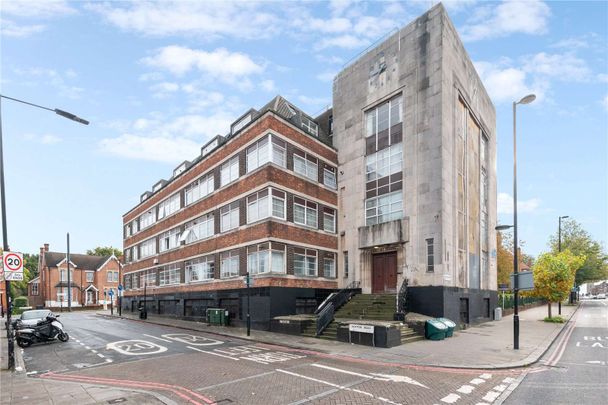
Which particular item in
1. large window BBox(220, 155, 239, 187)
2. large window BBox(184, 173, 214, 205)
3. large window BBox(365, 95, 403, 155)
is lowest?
large window BBox(184, 173, 214, 205)

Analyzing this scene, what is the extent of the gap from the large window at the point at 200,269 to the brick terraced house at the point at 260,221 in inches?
3.0

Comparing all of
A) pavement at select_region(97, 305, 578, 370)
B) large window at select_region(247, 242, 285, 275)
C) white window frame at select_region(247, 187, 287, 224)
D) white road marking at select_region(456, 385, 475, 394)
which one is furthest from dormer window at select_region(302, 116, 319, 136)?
white road marking at select_region(456, 385, 475, 394)

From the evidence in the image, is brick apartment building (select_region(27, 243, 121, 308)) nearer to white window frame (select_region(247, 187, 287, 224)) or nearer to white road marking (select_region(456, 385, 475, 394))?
white window frame (select_region(247, 187, 287, 224))

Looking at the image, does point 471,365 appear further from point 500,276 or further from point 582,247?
point 582,247

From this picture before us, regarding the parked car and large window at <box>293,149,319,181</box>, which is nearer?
the parked car

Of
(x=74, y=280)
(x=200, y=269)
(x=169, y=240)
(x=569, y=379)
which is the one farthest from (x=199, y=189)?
(x=74, y=280)

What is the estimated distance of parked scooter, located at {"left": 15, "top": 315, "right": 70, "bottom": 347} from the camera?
17.9m

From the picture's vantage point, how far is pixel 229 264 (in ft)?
85.8

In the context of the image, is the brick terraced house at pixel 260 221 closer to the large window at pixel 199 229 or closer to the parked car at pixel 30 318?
the large window at pixel 199 229

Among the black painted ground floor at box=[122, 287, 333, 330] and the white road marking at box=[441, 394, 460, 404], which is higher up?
the white road marking at box=[441, 394, 460, 404]

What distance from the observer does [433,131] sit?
23.2 meters

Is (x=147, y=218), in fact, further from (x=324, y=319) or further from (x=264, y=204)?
(x=324, y=319)

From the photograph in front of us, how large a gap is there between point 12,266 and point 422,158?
20.6 m

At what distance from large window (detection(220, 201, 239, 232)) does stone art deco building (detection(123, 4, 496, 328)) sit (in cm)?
14
